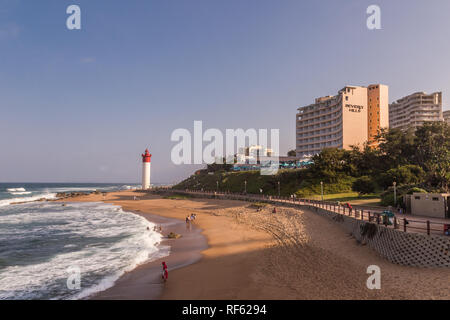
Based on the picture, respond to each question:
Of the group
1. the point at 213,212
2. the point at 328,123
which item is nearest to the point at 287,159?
the point at 328,123

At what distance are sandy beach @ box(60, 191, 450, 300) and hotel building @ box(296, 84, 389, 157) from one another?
202 feet

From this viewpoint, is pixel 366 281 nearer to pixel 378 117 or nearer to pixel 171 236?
pixel 171 236

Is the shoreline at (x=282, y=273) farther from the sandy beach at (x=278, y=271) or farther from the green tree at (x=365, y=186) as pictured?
the green tree at (x=365, y=186)

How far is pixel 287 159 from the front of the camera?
84.1 m

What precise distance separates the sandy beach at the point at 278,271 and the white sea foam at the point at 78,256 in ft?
5.31

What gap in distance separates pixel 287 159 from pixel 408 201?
6304cm

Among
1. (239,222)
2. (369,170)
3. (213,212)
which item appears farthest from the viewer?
(369,170)

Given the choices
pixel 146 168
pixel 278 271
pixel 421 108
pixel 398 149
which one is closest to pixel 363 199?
pixel 398 149

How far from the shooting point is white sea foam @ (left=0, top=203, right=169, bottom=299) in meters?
13.7

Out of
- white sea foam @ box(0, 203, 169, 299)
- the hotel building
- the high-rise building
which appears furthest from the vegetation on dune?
the high-rise building

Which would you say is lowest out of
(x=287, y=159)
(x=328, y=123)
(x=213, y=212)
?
(x=213, y=212)

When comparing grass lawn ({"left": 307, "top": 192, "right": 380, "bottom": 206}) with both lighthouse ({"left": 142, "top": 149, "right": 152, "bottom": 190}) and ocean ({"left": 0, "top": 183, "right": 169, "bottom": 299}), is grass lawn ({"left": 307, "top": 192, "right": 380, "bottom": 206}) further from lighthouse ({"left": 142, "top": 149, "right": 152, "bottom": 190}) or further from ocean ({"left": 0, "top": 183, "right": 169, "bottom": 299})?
lighthouse ({"left": 142, "top": 149, "right": 152, "bottom": 190})

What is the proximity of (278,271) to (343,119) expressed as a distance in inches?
2817

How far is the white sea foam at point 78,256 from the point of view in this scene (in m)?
13.7
